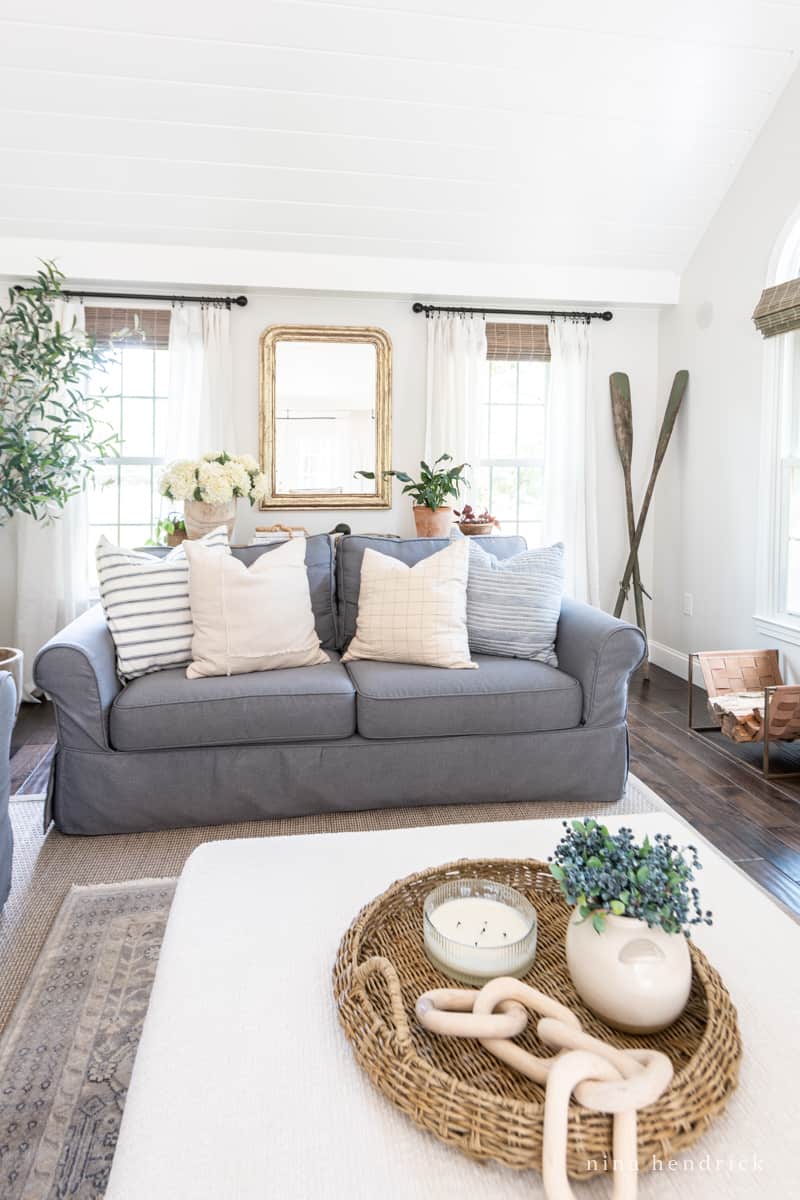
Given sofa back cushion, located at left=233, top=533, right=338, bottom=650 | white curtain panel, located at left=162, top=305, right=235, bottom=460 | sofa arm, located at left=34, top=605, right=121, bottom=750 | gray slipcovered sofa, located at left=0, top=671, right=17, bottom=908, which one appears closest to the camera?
gray slipcovered sofa, located at left=0, top=671, right=17, bottom=908

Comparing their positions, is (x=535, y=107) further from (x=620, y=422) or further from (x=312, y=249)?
(x=620, y=422)

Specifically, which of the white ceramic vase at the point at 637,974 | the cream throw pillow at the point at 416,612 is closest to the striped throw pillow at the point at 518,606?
the cream throw pillow at the point at 416,612

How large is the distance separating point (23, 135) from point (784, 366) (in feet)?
12.1

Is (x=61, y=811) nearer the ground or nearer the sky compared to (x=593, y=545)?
nearer the ground

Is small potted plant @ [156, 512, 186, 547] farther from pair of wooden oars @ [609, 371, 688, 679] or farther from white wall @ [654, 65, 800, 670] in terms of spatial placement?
white wall @ [654, 65, 800, 670]

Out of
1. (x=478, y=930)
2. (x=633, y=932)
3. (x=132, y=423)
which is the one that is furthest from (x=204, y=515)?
(x=633, y=932)

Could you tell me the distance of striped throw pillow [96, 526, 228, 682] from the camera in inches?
109

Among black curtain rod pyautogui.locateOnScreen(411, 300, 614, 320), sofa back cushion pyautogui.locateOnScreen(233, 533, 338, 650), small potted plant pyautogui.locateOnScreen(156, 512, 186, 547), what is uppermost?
black curtain rod pyautogui.locateOnScreen(411, 300, 614, 320)

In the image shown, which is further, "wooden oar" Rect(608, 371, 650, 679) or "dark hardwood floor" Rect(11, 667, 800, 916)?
"wooden oar" Rect(608, 371, 650, 679)

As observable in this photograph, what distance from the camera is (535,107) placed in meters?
3.75

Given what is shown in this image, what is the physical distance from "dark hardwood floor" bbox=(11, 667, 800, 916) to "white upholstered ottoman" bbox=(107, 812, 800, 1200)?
114cm

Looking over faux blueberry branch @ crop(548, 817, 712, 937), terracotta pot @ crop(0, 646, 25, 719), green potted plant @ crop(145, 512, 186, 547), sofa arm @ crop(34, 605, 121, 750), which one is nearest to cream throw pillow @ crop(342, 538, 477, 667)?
sofa arm @ crop(34, 605, 121, 750)

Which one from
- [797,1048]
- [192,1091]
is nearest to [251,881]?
[192,1091]

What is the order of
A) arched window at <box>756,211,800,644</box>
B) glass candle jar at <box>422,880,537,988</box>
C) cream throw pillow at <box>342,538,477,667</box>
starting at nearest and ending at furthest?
1. glass candle jar at <box>422,880,537,988</box>
2. cream throw pillow at <box>342,538,477,667</box>
3. arched window at <box>756,211,800,644</box>
